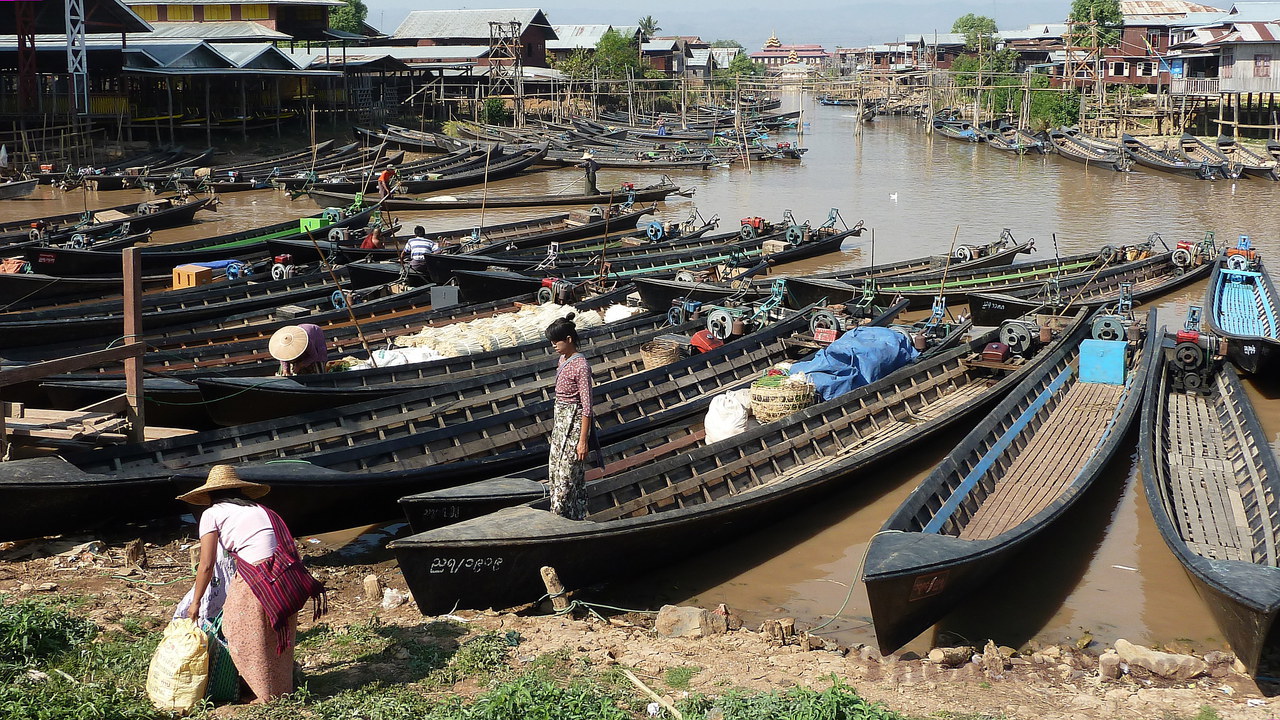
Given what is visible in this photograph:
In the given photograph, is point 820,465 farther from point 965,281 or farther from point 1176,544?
point 965,281

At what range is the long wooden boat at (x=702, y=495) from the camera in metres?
6.48

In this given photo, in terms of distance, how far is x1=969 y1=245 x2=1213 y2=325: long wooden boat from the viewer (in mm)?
14281

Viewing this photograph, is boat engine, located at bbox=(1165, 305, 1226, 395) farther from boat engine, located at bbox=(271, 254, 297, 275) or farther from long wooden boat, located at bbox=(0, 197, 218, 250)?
long wooden boat, located at bbox=(0, 197, 218, 250)

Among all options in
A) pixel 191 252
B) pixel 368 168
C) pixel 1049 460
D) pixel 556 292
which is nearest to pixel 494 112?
pixel 368 168

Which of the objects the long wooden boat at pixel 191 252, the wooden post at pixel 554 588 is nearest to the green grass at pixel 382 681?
the wooden post at pixel 554 588

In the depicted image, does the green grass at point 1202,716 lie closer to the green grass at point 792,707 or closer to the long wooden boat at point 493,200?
the green grass at point 792,707

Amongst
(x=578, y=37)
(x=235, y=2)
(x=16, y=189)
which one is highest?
(x=578, y=37)

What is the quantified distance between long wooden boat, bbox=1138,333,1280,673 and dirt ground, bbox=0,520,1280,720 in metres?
0.50

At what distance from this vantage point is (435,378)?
10781mm

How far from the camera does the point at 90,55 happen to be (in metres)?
32.9

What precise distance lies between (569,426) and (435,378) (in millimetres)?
4259

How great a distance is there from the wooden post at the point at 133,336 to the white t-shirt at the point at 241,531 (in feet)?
11.8

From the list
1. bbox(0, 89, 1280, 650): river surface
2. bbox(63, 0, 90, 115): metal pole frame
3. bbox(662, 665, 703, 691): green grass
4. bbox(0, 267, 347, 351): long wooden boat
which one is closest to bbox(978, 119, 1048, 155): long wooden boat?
bbox(0, 89, 1280, 650): river surface

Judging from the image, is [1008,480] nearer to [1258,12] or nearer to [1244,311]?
[1244,311]
